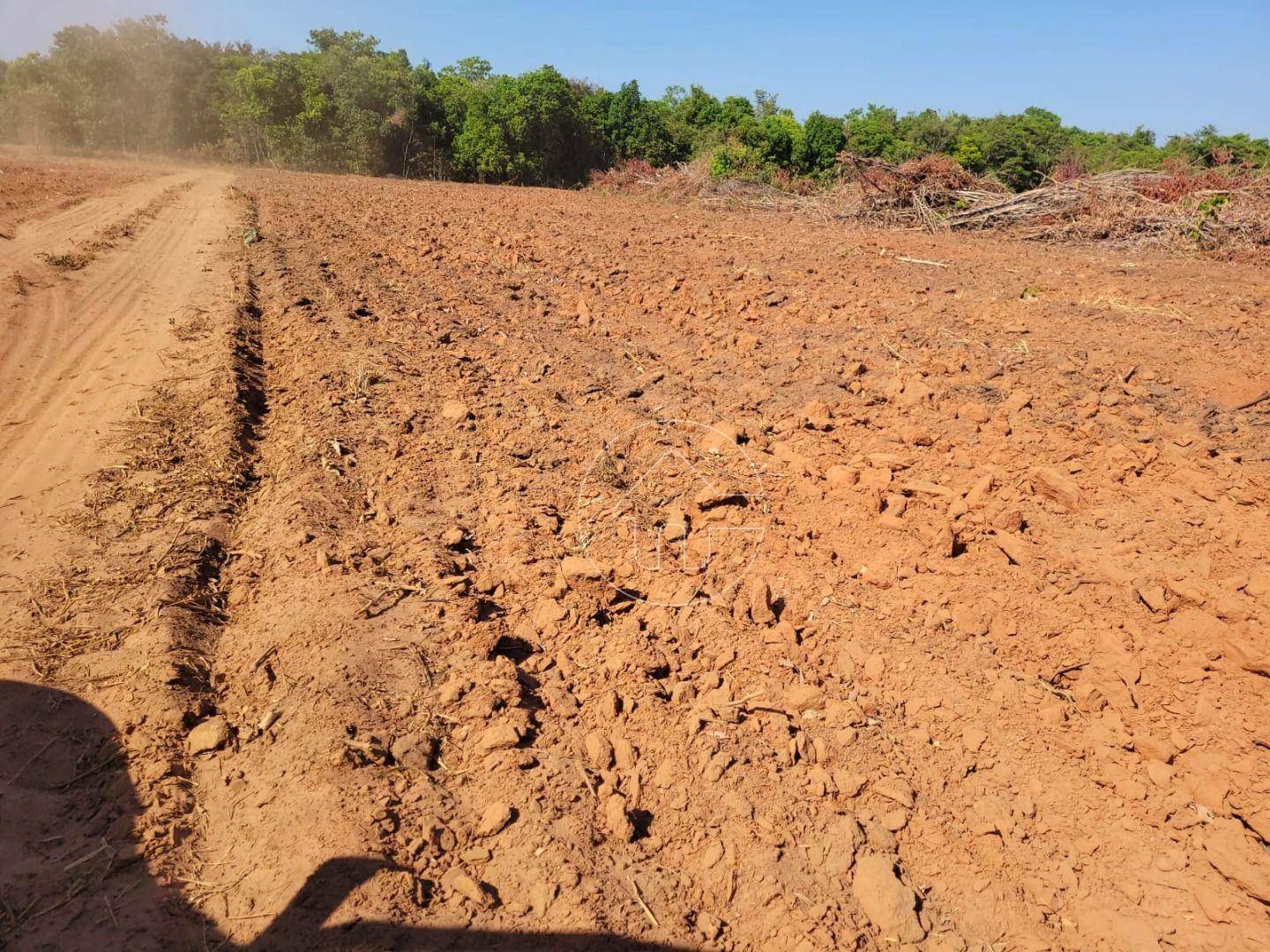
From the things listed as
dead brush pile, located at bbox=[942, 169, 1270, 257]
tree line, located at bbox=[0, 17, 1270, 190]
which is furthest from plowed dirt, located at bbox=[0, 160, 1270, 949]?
tree line, located at bbox=[0, 17, 1270, 190]

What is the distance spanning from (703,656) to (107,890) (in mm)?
2371

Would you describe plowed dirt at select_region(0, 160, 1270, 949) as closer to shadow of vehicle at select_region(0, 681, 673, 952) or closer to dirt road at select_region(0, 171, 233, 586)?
shadow of vehicle at select_region(0, 681, 673, 952)

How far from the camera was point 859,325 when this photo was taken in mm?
6949

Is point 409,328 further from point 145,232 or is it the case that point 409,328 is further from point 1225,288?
point 1225,288

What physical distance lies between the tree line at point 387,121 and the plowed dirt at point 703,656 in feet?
70.1

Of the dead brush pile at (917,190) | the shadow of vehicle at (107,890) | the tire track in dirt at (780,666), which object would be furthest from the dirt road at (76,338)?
the dead brush pile at (917,190)

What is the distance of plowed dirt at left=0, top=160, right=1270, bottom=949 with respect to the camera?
2.49 meters

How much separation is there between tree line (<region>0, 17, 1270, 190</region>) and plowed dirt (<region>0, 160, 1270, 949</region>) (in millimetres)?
21368

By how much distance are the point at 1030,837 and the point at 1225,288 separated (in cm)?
816

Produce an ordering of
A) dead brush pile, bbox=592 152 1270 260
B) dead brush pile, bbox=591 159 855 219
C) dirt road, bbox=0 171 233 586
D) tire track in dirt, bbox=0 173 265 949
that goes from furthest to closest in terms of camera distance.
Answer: dead brush pile, bbox=591 159 855 219 < dead brush pile, bbox=592 152 1270 260 < dirt road, bbox=0 171 233 586 < tire track in dirt, bbox=0 173 265 949

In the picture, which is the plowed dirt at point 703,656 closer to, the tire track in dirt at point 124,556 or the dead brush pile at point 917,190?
the tire track in dirt at point 124,556

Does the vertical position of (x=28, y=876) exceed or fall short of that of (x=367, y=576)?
it falls short

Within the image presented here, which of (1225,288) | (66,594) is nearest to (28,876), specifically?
(66,594)

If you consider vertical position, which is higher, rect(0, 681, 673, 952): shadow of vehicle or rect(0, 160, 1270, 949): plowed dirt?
rect(0, 160, 1270, 949): plowed dirt
